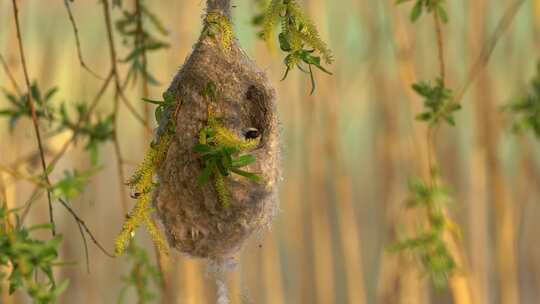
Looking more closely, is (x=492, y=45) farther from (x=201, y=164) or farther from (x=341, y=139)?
(x=341, y=139)

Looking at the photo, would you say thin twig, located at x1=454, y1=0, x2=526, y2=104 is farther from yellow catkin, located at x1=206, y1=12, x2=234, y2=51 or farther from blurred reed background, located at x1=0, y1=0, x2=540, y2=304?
yellow catkin, located at x1=206, y1=12, x2=234, y2=51

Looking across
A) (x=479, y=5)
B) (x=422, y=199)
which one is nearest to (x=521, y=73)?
(x=479, y=5)

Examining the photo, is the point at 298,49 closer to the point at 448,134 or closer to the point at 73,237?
the point at 73,237

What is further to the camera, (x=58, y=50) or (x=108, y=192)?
(x=108, y=192)

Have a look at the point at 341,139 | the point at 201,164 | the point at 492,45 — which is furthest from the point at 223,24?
the point at 341,139

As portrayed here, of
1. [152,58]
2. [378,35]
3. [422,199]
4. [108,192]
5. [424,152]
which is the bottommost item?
[422,199]

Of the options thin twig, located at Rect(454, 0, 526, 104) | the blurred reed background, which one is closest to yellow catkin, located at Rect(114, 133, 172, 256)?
thin twig, located at Rect(454, 0, 526, 104)

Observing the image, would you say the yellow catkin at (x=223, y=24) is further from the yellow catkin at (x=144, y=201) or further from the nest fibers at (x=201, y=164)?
the yellow catkin at (x=144, y=201)

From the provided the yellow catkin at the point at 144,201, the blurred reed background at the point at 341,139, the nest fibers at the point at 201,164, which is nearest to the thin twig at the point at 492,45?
the blurred reed background at the point at 341,139
